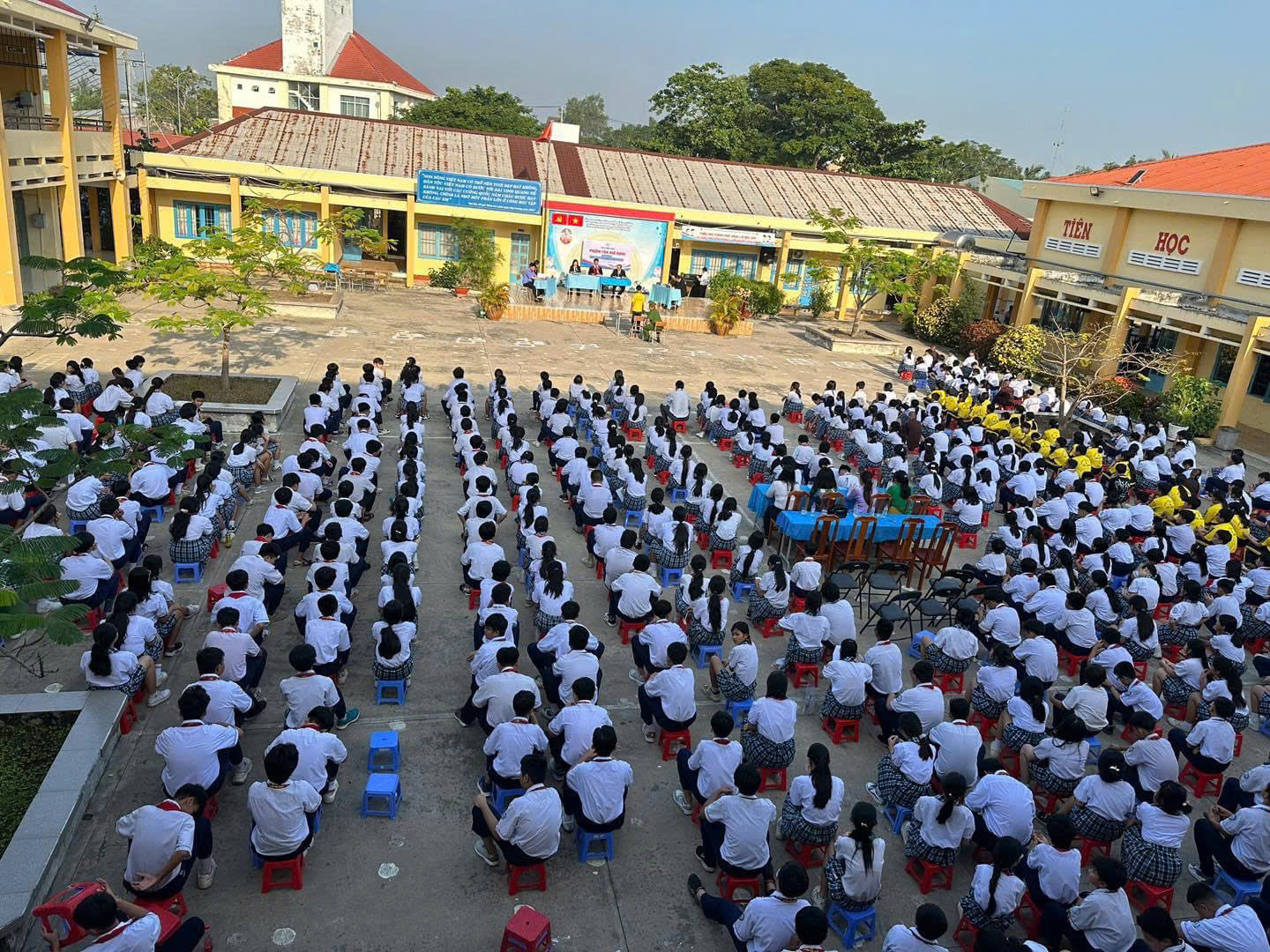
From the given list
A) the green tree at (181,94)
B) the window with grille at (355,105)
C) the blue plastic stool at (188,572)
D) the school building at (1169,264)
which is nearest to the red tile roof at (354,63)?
the window with grille at (355,105)

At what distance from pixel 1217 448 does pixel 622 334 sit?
14482 millimetres

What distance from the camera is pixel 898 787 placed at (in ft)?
19.9

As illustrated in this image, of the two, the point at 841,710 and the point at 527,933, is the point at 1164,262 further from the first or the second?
the point at 527,933

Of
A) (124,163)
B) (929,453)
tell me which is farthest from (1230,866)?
(124,163)

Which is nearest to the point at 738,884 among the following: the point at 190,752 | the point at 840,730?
the point at 840,730

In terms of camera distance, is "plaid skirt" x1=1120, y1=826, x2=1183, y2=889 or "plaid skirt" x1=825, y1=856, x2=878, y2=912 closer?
"plaid skirt" x1=825, y1=856, x2=878, y2=912

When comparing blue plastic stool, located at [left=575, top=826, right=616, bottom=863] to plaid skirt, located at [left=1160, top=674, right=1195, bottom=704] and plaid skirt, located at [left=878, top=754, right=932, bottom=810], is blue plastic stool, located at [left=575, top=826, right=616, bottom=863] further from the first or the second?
plaid skirt, located at [left=1160, top=674, right=1195, bottom=704]

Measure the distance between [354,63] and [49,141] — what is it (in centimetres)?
→ 4050

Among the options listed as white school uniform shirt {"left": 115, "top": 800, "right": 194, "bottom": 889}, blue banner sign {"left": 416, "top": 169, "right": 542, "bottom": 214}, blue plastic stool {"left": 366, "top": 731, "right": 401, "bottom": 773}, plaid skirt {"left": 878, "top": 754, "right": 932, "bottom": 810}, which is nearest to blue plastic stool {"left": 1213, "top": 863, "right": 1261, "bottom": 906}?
plaid skirt {"left": 878, "top": 754, "right": 932, "bottom": 810}

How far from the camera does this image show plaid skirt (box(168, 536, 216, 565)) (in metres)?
8.42

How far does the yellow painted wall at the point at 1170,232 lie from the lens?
1995 centimetres

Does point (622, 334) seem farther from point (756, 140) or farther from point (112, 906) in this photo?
point (756, 140)

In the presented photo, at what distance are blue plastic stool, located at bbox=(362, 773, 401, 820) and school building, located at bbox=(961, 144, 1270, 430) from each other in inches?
751

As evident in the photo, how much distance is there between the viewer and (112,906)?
12.8ft
